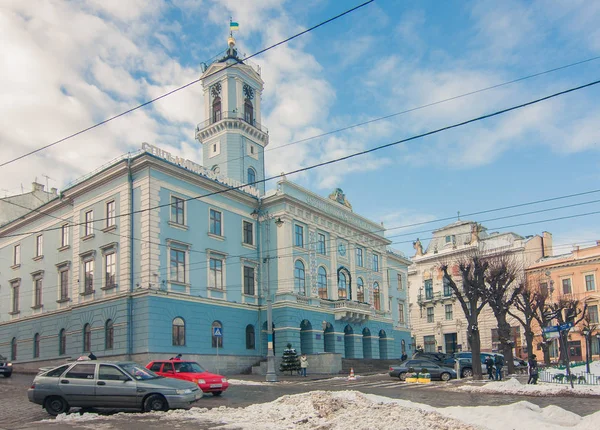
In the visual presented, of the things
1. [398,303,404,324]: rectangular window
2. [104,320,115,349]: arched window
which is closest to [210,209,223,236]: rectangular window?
Answer: [104,320,115,349]: arched window

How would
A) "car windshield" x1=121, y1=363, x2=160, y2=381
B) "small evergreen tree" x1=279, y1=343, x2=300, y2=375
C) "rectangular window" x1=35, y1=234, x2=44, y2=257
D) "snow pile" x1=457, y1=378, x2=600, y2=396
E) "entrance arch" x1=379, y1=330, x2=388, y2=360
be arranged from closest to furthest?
"car windshield" x1=121, y1=363, x2=160, y2=381 < "snow pile" x1=457, y1=378, x2=600, y2=396 < "small evergreen tree" x1=279, y1=343, x2=300, y2=375 < "rectangular window" x1=35, y1=234, x2=44, y2=257 < "entrance arch" x1=379, y1=330, x2=388, y2=360

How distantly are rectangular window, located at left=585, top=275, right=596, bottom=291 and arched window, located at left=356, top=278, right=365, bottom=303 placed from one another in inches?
1032

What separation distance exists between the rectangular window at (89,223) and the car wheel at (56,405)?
951 inches

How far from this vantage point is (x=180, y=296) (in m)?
37.2

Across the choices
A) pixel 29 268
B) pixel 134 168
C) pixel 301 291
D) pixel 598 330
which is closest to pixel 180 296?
pixel 134 168

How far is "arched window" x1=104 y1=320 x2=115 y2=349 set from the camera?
120 ft

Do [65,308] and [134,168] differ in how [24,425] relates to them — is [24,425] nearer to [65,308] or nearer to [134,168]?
[134,168]

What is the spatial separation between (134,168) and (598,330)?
48.1m

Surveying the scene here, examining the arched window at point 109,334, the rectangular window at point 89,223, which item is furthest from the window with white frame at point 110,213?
the arched window at point 109,334

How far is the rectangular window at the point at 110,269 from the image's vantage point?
3738 centimetres

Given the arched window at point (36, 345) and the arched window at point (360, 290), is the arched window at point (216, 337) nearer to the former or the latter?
the arched window at point (36, 345)

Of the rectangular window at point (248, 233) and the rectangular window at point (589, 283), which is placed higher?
the rectangular window at point (248, 233)

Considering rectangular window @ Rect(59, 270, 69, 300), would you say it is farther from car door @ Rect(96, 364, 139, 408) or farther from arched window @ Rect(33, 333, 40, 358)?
car door @ Rect(96, 364, 139, 408)

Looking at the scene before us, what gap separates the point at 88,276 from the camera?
39625 mm
